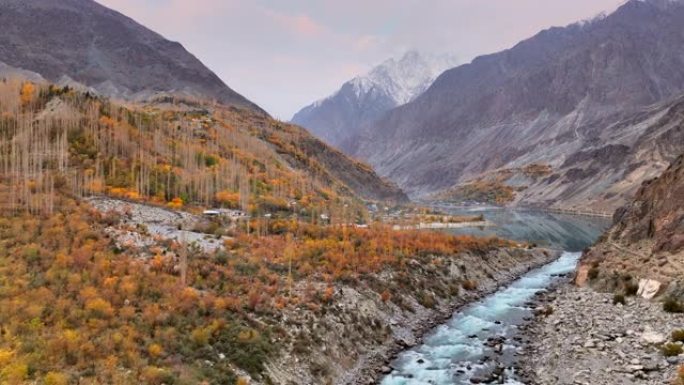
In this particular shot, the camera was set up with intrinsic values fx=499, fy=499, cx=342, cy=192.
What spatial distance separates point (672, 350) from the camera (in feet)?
74.8

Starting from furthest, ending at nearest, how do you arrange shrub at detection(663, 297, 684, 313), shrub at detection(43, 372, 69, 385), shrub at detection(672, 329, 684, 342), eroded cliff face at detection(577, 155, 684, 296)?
eroded cliff face at detection(577, 155, 684, 296), shrub at detection(663, 297, 684, 313), shrub at detection(672, 329, 684, 342), shrub at detection(43, 372, 69, 385)

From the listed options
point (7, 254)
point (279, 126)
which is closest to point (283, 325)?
point (7, 254)

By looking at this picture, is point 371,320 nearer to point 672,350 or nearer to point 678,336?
point 672,350

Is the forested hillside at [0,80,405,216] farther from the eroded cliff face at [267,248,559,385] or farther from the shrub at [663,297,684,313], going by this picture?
the shrub at [663,297,684,313]

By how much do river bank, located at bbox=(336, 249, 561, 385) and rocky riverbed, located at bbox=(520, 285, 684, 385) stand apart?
20.8 feet

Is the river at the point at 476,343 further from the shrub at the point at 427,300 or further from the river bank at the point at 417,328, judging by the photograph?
the shrub at the point at 427,300

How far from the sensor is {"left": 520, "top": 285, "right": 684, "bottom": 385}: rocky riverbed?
22.5m

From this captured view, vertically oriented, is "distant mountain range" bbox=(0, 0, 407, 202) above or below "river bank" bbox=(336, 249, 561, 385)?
above

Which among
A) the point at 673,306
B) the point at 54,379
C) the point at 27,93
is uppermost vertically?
the point at 27,93

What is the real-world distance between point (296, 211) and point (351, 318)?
144ft

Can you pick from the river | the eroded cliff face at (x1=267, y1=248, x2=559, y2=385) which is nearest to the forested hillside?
the eroded cliff face at (x1=267, y1=248, x2=559, y2=385)

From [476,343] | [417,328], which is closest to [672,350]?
[476,343]

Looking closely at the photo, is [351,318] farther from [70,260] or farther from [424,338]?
[70,260]

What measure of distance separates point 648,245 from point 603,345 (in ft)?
51.4
